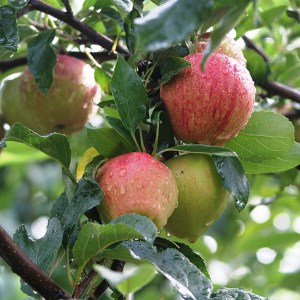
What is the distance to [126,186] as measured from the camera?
103cm

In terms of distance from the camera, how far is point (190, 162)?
1131mm

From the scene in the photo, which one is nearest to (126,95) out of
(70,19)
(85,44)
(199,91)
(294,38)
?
(199,91)

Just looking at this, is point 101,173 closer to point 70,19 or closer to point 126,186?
point 126,186

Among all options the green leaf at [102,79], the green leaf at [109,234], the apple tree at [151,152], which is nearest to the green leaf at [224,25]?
the apple tree at [151,152]

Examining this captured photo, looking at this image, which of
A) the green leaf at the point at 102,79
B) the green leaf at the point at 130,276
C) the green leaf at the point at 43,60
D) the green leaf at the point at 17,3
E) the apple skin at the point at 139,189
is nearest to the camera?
the green leaf at the point at 130,276

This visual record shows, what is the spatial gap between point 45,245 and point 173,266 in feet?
0.78

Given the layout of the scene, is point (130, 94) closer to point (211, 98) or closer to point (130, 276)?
point (211, 98)

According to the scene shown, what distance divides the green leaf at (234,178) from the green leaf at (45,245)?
27cm

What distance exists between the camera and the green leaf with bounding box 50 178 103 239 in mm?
1050

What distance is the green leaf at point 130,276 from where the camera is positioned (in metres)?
0.73

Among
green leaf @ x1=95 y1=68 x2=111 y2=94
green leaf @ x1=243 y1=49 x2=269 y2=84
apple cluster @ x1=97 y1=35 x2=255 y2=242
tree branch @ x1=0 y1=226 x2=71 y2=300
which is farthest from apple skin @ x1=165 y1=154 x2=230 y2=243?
green leaf @ x1=243 y1=49 x2=269 y2=84

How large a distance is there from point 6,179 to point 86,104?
Result: 58.0 inches

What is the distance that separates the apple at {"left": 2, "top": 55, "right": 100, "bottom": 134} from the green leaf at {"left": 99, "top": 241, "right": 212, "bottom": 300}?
81 centimetres

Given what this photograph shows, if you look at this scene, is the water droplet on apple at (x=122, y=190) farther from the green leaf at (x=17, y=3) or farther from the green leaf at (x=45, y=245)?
the green leaf at (x=17, y=3)
